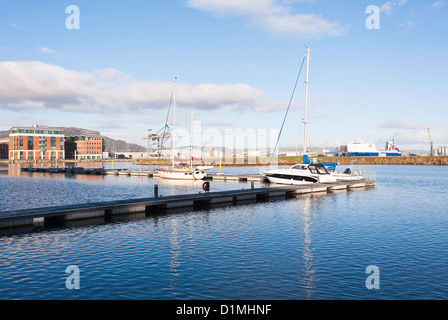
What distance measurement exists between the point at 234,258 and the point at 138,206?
1577cm

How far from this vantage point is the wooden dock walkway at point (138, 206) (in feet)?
82.0

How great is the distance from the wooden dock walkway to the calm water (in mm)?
2040

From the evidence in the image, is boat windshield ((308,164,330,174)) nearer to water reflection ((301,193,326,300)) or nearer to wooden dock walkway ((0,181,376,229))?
wooden dock walkway ((0,181,376,229))

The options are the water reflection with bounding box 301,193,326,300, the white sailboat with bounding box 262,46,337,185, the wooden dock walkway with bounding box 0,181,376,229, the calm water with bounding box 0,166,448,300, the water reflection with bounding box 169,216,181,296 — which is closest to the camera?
the calm water with bounding box 0,166,448,300

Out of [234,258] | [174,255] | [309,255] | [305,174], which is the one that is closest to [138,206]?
[174,255]

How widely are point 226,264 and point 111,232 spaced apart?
10297mm

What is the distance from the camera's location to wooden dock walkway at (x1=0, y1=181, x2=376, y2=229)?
82.0ft

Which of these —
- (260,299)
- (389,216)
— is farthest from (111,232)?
(389,216)

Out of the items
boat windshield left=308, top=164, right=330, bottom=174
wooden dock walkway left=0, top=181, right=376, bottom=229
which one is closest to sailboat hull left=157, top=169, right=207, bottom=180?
boat windshield left=308, top=164, right=330, bottom=174

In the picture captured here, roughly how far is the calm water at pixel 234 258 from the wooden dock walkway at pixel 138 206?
6.69 feet

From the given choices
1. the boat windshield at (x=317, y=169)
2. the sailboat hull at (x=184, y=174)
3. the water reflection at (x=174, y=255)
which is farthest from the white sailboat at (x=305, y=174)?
the water reflection at (x=174, y=255)

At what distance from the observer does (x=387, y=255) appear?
19219 mm

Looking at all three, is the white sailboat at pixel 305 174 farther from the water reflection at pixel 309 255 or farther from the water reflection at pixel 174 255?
the water reflection at pixel 174 255
